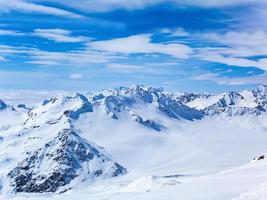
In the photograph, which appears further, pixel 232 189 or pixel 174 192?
pixel 174 192

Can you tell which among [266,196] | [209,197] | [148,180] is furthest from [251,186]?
[148,180]

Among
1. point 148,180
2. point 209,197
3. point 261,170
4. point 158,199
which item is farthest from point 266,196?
point 148,180

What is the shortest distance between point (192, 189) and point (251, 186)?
9.23m

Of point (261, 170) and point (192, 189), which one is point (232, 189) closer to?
point (192, 189)

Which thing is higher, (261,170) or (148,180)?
(261,170)

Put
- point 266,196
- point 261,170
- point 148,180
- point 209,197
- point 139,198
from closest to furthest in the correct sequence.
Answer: point 266,196 < point 209,197 < point 139,198 < point 261,170 < point 148,180

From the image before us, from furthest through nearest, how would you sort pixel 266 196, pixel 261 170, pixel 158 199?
1. pixel 261 170
2. pixel 158 199
3. pixel 266 196

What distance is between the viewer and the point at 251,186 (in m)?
64.5

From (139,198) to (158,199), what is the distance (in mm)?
5869

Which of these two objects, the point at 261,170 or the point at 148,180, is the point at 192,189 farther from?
the point at 148,180

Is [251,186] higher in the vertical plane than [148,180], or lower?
higher

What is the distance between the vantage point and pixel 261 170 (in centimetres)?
8419

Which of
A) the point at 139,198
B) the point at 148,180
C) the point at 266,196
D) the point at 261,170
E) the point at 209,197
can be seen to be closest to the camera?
the point at 266,196

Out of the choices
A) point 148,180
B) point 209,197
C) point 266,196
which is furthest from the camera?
point 148,180
